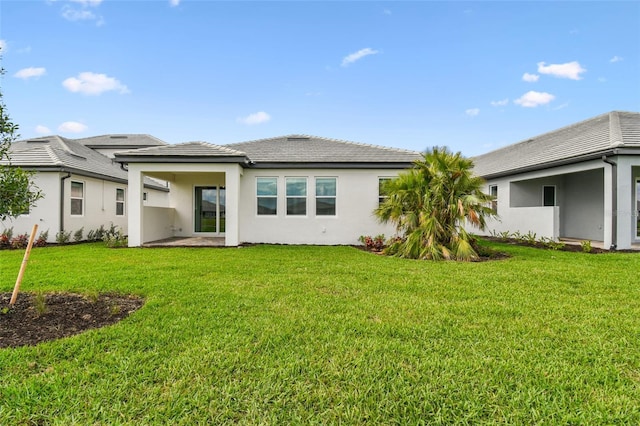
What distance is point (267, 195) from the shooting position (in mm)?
13375

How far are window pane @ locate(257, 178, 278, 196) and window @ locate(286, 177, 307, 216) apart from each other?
0.61 metres

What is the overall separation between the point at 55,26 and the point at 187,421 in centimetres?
1498

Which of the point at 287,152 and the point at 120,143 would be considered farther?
the point at 120,143

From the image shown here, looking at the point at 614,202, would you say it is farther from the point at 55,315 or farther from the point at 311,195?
the point at 55,315

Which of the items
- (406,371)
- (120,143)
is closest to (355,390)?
(406,371)

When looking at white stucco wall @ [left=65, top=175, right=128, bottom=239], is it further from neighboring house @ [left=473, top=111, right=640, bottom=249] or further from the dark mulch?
neighboring house @ [left=473, top=111, right=640, bottom=249]

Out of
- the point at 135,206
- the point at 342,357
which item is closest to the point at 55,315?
the point at 342,357

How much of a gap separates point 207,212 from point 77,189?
18.6 feet

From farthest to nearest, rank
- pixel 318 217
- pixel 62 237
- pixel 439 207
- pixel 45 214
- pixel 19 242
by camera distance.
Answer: pixel 318 217, pixel 45 214, pixel 62 237, pixel 19 242, pixel 439 207

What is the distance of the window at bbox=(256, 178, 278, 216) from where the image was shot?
13.4 m

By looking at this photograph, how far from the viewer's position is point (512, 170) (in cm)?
1517

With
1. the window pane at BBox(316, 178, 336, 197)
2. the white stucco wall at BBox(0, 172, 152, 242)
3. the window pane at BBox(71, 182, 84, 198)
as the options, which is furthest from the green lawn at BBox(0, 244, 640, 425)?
the window pane at BBox(71, 182, 84, 198)

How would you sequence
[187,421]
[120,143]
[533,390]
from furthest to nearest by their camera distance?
[120,143] → [533,390] → [187,421]

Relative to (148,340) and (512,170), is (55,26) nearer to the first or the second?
(148,340)
